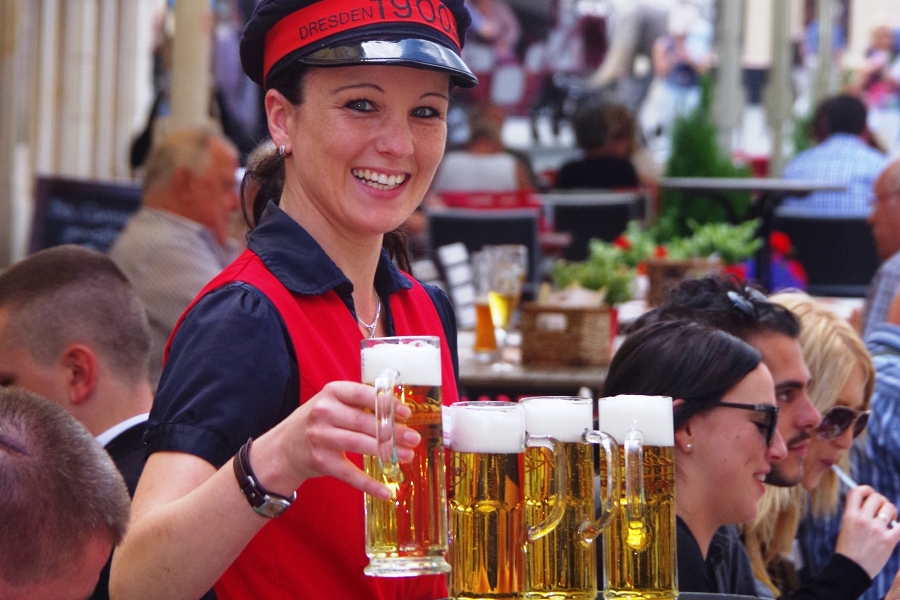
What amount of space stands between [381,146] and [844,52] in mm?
17966

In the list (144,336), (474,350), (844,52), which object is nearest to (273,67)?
(144,336)

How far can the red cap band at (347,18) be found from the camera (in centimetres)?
157

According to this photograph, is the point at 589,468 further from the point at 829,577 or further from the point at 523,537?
the point at 829,577

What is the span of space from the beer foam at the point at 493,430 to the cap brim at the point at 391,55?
434 millimetres

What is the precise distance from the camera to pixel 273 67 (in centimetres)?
167

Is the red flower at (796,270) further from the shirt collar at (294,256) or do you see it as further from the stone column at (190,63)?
the shirt collar at (294,256)

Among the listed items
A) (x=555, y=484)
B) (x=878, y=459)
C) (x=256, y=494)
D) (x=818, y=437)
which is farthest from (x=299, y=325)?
(x=878, y=459)

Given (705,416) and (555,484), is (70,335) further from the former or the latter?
(555,484)

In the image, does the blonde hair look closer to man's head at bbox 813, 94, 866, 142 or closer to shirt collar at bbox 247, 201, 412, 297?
shirt collar at bbox 247, 201, 412, 297

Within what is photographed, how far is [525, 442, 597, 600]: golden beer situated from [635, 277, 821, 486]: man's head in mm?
1246

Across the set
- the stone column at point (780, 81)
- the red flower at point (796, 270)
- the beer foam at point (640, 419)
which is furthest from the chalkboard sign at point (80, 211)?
the stone column at point (780, 81)

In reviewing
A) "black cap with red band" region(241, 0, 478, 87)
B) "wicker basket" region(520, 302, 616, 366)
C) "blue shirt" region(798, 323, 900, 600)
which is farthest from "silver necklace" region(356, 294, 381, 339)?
"wicker basket" region(520, 302, 616, 366)

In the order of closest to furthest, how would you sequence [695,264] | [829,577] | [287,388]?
[287,388]
[829,577]
[695,264]

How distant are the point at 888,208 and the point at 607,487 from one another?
4479mm
